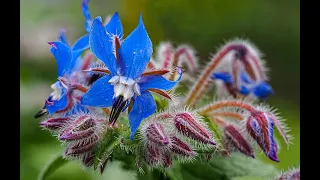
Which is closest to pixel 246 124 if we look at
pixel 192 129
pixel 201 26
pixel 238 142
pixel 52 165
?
pixel 238 142

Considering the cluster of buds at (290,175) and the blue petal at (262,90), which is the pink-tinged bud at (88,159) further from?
the blue petal at (262,90)

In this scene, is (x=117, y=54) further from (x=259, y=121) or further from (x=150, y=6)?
(x=150, y=6)

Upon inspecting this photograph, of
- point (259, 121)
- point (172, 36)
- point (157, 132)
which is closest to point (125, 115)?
point (157, 132)

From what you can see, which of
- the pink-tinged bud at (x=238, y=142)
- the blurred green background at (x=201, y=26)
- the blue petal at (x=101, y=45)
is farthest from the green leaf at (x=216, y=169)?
the blurred green background at (x=201, y=26)

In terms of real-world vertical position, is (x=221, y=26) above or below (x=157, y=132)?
above

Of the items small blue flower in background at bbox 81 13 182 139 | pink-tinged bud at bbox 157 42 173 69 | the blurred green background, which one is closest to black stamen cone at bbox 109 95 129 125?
small blue flower in background at bbox 81 13 182 139

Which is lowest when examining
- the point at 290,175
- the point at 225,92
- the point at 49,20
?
the point at 290,175

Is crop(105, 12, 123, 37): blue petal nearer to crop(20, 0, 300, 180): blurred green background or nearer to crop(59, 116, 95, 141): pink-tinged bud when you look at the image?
crop(59, 116, 95, 141): pink-tinged bud
